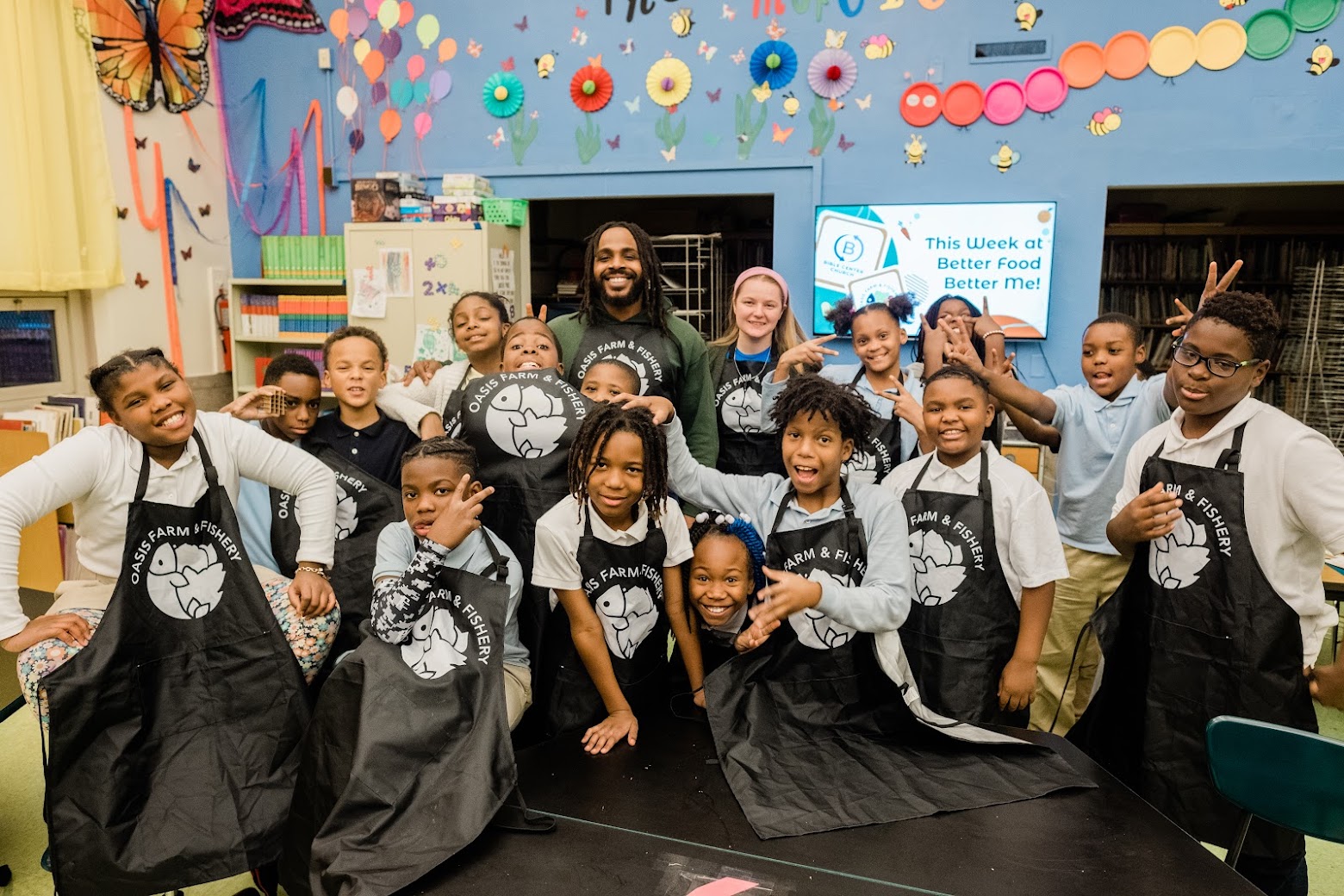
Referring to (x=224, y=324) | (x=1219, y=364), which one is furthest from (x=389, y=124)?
(x=1219, y=364)

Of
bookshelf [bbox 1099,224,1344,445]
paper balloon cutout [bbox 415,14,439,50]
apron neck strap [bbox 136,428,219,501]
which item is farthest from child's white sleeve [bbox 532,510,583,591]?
bookshelf [bbox 1099,224,1344,445]

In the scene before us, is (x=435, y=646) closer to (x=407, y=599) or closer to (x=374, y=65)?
(x=407, y=599)

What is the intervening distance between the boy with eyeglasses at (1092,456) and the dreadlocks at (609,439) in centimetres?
107

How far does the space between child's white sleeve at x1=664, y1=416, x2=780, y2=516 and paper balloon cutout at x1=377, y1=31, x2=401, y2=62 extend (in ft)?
14.3

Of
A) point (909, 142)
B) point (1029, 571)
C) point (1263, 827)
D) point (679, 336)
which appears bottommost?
point (1263, 827)

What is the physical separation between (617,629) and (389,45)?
4.82 meters

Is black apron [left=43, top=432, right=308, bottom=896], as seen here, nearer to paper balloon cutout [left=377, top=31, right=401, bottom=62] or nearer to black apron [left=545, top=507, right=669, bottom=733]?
black apron [left=545, top=507, right=669, bottom=733]

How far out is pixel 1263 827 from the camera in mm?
1762

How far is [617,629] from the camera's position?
183 cm

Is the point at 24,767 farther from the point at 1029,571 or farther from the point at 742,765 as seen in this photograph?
the point at 1029,571

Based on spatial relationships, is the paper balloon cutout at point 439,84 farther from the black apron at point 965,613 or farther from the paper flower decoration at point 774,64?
the black apron at point 965,613

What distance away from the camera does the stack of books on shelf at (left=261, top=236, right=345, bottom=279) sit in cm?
533

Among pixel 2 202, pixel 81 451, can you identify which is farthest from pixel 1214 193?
pixel 2 202

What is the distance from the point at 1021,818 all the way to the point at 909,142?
4.00 metres
